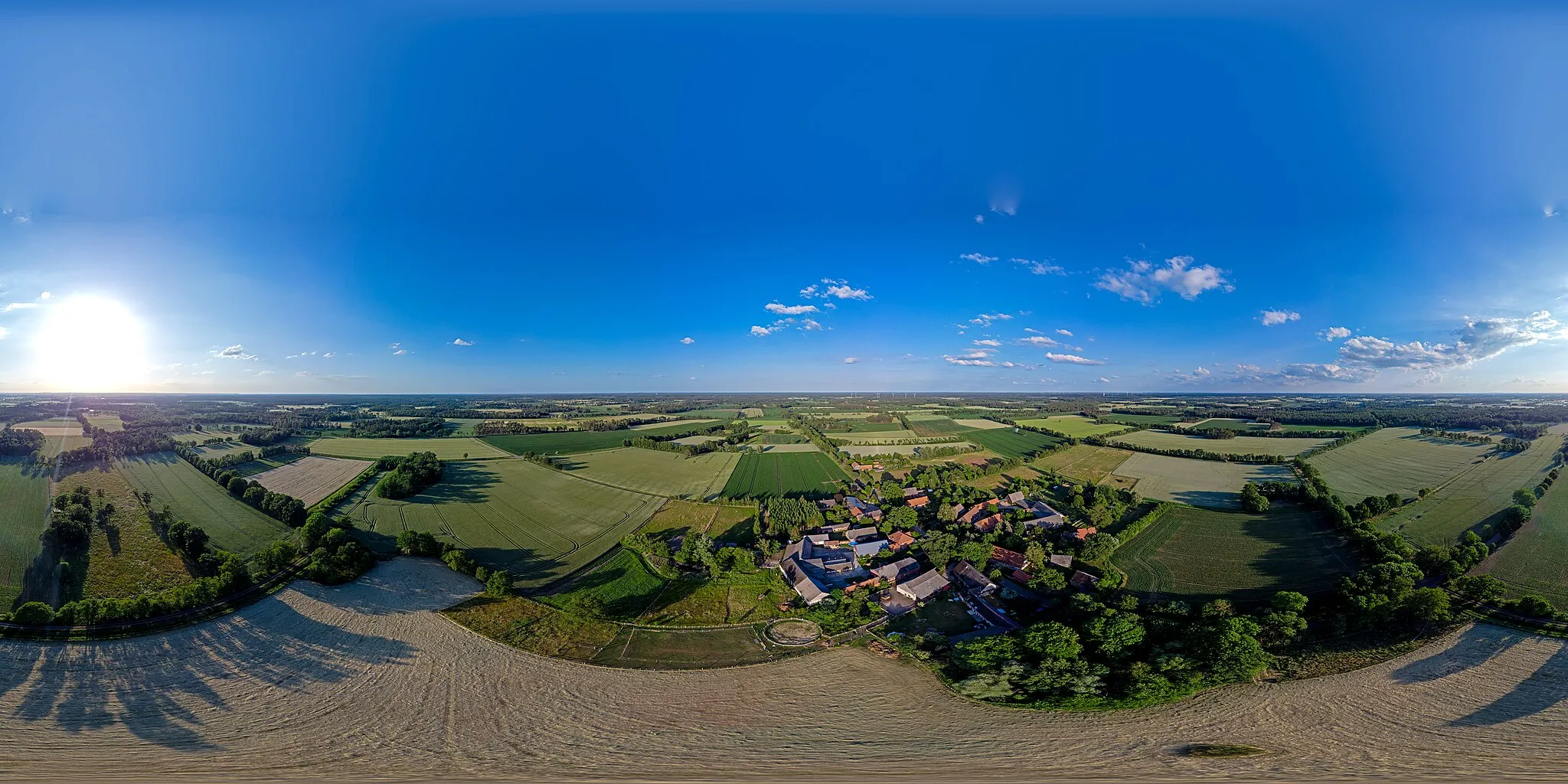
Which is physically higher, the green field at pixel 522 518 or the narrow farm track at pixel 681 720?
the green field at pixel 522 518

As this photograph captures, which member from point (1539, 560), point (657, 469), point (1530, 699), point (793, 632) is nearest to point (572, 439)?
point (657, 469)

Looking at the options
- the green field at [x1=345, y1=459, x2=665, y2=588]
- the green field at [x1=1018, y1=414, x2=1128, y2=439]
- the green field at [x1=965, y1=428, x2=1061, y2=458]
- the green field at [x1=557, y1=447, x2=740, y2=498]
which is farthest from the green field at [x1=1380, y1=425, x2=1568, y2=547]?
the green field at [x1=345, y1=459, x2=665, y2=588]

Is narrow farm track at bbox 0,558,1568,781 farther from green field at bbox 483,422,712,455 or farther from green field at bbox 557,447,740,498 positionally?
green field at bbox 483,422,712,455

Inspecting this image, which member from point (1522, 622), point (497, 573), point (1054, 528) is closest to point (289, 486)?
point (497, 573)

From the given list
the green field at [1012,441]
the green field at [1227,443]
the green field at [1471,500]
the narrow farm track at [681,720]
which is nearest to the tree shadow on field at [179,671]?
the narrow farm track at [681,720]

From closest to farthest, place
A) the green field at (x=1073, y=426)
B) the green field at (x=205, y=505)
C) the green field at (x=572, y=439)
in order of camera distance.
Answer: the green field at (x=205, y=505) → the green field at (x=572, y=439) → the green field at (x=1073, y=426)

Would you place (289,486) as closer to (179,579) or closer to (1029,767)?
(179,579)

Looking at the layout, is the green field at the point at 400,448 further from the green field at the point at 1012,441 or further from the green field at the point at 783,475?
the green field at the point at 1012,441

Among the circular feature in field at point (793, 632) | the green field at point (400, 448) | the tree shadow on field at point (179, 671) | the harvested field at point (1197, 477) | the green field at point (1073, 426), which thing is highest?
the green field at point (1073, 426)

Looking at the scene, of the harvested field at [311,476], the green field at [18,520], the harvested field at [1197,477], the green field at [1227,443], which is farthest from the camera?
the green field at [1227,443]
